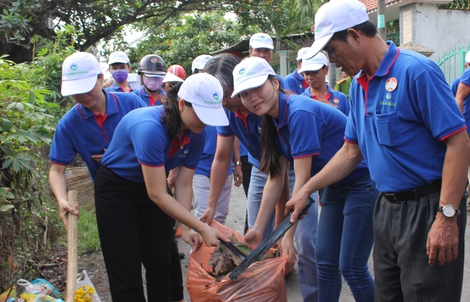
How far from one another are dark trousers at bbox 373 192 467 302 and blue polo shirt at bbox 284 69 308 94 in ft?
9.83

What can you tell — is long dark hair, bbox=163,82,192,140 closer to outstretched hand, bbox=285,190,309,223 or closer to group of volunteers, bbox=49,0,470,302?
group of volunteers, bbox=49,0,470,302

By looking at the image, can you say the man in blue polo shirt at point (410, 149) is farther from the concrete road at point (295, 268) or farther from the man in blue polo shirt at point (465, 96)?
the man in blue polo shirt at point (465, 96)

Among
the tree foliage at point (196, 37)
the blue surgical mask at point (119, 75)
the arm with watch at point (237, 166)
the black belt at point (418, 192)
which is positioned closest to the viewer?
the black belt at point (418, 192)

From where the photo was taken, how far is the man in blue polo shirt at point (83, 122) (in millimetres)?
3057

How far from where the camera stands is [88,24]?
947cm

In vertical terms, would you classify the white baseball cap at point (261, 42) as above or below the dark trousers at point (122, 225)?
above

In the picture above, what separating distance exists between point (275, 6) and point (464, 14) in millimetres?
5982

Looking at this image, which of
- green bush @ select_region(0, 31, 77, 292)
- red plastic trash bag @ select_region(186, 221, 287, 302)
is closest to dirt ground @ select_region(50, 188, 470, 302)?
green bush @ select_region(0, 31, 77, 292)

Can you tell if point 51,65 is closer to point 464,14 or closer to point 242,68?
point 242,68

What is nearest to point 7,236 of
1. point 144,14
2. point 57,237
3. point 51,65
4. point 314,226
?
point 57,237

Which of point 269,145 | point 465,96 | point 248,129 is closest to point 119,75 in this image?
point 248,129

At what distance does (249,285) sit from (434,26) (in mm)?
12282

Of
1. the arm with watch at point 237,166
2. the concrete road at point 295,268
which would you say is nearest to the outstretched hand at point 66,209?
the concrete road at point 295,268

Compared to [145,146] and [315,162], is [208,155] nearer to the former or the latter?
[315,162]
